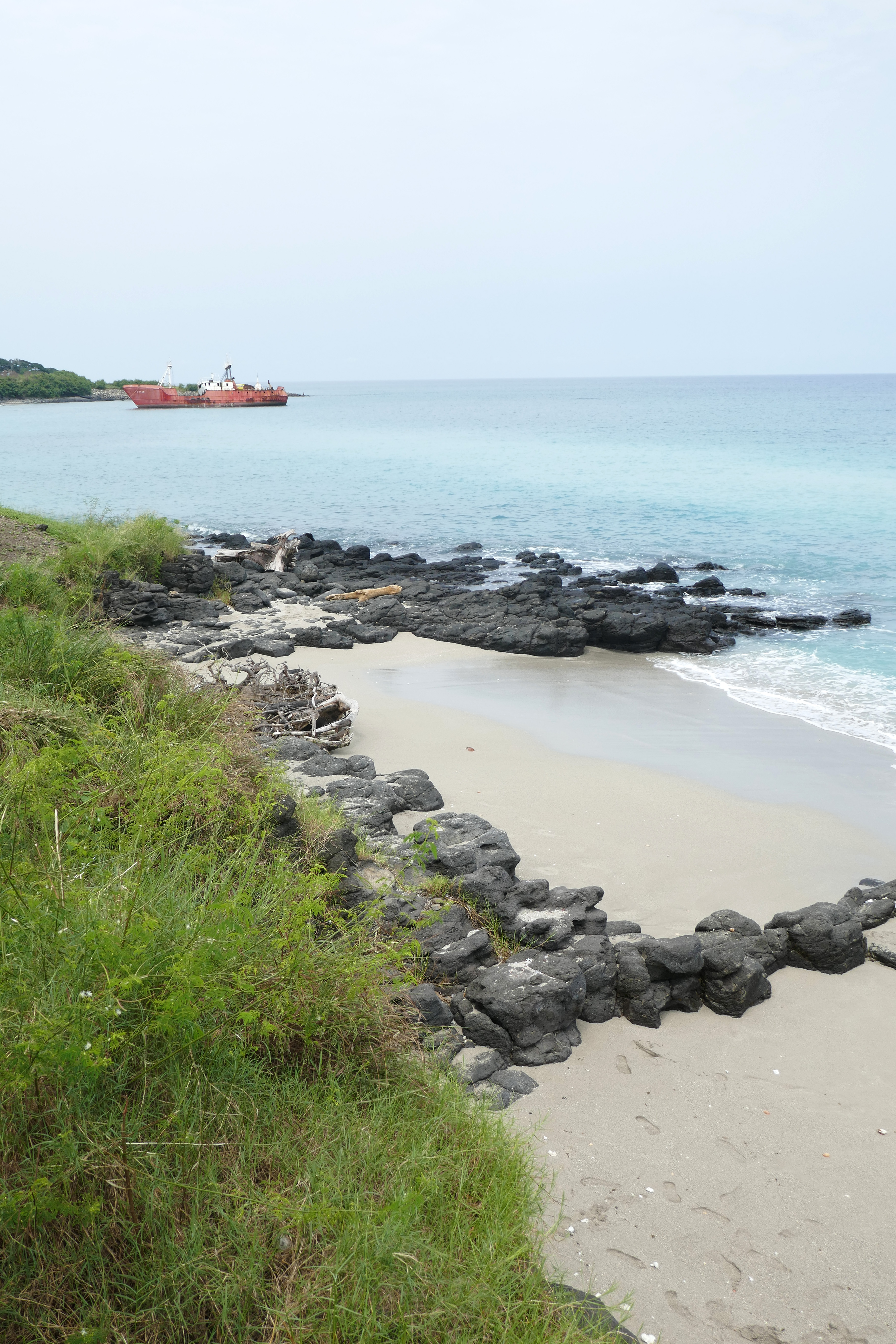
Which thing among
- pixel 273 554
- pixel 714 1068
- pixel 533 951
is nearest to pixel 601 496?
pixel 273 554

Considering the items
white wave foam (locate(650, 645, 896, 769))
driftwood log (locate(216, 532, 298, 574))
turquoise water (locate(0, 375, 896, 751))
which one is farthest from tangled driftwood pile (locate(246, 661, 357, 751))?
driftwood log (locate(216, 532, 298, 574))

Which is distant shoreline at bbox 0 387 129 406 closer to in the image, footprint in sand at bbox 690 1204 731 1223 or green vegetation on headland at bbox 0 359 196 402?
green vegetation on headland at bbox 0 359 196 402

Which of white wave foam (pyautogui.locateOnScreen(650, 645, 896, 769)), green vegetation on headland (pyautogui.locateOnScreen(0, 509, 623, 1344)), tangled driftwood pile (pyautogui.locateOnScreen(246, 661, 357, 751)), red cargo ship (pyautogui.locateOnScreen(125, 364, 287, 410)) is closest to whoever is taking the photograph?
green vegetation on headland (pyautogui.locateOnScreen(0, 509, 623, 1344))

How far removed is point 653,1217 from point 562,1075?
1011 millimetres

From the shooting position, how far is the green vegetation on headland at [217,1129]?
2602mm

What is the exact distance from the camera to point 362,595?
1873cm

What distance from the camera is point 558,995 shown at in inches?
198

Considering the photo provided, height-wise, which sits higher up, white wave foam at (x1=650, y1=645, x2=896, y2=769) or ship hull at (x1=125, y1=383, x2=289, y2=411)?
ship hull at (x1=125, y1=383, x2=289, y2=411)

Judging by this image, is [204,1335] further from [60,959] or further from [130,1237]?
[60,959]

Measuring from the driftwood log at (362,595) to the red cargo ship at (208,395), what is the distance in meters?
97.6

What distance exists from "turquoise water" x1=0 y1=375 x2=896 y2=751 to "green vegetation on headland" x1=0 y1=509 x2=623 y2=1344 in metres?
9.28

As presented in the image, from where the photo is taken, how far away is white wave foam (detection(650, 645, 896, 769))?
11.6 metres

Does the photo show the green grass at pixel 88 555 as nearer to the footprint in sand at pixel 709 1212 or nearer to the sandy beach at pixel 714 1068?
the sandy beach at pixel 714 1068

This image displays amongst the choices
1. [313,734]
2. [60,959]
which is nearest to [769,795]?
[313,734]
